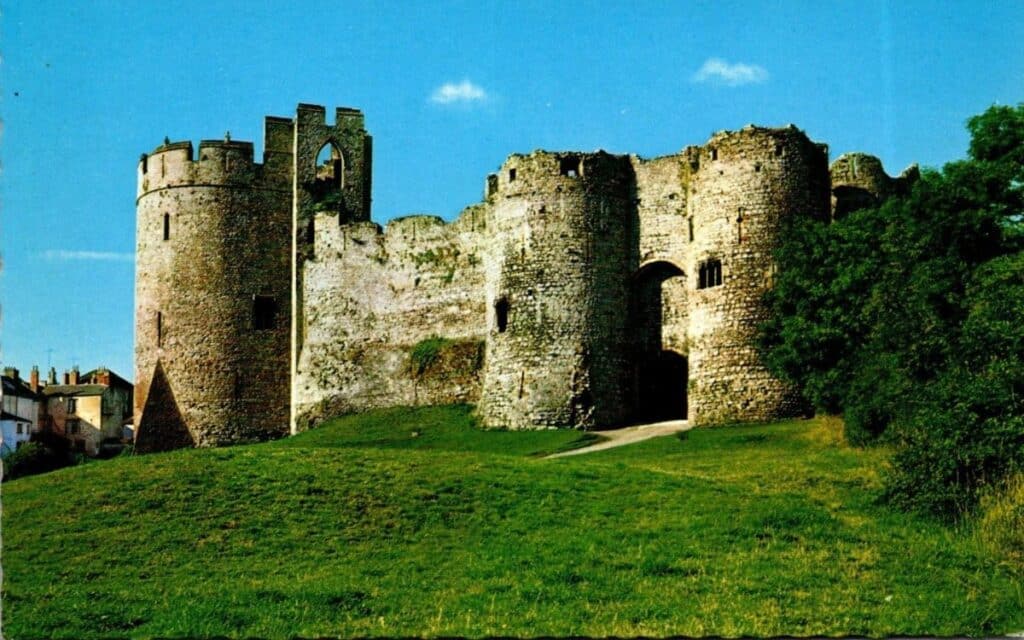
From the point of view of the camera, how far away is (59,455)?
57344 millimetres

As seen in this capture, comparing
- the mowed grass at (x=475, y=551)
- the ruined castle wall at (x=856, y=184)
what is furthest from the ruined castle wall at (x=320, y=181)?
the mowed grass at (x=475, y=551)

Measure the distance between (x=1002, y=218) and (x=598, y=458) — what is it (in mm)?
11391

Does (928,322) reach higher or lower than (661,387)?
higher

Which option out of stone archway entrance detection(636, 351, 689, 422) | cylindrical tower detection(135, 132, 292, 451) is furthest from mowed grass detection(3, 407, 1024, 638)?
cylindrical tower detection(135, 132, 292, 451)

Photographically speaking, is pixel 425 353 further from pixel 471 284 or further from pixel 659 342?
pixel 659 342

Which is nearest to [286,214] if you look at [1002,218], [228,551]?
[1002,218]

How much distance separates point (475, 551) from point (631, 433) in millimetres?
19768

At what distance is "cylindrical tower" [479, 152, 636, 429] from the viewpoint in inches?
1815

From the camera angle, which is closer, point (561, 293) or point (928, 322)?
point (928, 322)

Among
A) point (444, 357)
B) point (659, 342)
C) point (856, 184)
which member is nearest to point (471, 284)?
point (444, 357)

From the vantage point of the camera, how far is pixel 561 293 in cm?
4647

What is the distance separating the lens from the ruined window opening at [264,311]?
56.5 m

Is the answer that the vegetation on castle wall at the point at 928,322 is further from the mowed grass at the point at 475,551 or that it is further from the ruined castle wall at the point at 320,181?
the ruined castle wall at the point at 320,181

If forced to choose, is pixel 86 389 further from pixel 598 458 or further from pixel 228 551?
Result: pixel 228 551
